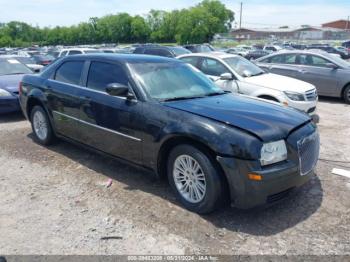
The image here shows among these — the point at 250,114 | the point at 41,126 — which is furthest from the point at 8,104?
the point at 250,114

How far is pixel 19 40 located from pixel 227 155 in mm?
108534

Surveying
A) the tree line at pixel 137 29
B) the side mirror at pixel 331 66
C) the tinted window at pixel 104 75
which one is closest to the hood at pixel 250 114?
the tinted window at pixel 104 75

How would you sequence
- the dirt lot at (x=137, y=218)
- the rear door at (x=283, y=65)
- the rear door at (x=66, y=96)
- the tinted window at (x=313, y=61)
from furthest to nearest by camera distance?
the rear door at (x=283, y=65)
the tinted window at (x=313, y=61)
the rear door at (x=66, y=96)
the dirt lot at (x=137, y=218)

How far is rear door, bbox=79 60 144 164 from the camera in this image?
4.26 meters

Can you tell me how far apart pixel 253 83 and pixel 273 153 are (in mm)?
4645

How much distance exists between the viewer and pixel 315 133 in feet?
13.3

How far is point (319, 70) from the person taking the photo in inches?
433

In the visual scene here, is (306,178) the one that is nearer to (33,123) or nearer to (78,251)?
(78,251)

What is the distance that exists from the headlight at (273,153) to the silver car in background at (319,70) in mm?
8360

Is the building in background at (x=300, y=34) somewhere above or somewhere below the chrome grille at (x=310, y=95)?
below

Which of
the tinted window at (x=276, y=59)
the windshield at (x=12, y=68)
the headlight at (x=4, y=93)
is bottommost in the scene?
the headlight at (x=4, y=93)

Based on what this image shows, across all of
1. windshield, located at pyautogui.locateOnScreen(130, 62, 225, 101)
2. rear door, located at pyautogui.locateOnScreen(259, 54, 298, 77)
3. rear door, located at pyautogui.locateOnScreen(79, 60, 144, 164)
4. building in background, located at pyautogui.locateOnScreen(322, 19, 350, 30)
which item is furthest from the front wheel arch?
building in background, located at pyautogui.locateOnScreen(322, 19, 350, 30)

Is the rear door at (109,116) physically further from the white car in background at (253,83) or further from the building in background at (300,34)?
the building in background at (300,34)

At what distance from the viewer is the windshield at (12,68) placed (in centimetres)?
937
